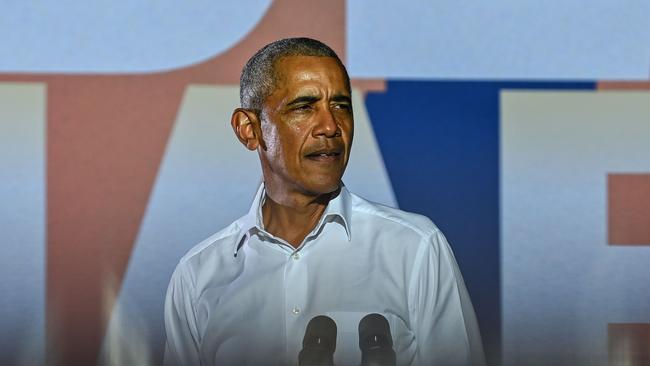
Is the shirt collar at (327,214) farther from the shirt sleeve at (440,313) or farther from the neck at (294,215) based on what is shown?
the shirt sleeve at (440,313)

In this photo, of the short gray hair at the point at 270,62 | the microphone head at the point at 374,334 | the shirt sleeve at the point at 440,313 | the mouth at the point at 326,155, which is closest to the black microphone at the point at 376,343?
the microphone head at the point at 374,334

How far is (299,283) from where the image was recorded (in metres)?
2.18

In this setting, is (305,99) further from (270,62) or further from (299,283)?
(299,283)

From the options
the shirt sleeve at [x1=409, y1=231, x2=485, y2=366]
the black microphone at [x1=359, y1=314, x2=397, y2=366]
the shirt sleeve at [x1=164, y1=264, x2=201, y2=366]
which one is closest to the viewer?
the black microphone at [x1=359, y1=314, x2=397, y2=366]

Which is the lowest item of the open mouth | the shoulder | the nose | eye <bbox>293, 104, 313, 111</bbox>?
the shoulder

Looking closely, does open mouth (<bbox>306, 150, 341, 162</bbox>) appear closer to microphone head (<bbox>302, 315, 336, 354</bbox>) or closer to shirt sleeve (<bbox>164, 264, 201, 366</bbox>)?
shirt sleeve (<bbox>164, 264, 201, 366</bbox>)

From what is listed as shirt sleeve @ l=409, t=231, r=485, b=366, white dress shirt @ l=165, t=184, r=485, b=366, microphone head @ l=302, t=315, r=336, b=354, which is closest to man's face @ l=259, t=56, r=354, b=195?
white dress shirt @ l=165, t=184, r=485, b=366

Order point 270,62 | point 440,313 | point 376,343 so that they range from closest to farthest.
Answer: point 376,343 < point 440,313 < point 270,62

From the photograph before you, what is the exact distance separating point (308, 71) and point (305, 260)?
0.40 m

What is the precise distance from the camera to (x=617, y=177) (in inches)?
121

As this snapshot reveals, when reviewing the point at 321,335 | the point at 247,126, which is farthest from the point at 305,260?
the point at 321,335

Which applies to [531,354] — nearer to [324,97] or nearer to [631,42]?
[631,42]

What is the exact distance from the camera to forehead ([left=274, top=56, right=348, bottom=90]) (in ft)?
6.73

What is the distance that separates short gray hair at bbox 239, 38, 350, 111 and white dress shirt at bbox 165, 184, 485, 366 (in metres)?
0.24
